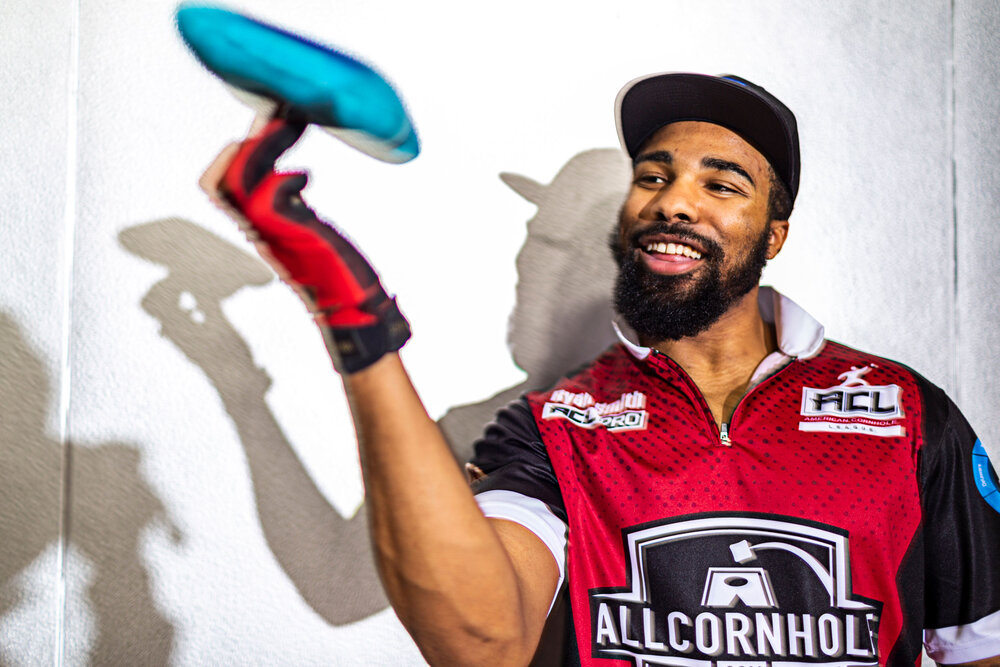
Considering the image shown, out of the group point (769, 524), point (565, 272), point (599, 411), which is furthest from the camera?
point (565, 272)

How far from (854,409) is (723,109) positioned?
49 cm

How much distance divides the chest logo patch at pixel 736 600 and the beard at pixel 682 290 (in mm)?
302

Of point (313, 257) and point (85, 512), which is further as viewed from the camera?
point (85, 512)

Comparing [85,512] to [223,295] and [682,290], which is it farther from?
[682,290]

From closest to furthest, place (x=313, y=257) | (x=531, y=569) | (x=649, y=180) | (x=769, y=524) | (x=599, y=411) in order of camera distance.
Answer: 1. (x=313, y=257)
2. (x=531, y=569)
3. (x=769, y=524)
4. (x=599, y=411)
5. (x=649, y=180)

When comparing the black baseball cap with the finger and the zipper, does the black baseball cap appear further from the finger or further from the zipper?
the finger

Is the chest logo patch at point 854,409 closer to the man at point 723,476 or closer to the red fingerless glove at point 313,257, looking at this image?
the man at point 723,476

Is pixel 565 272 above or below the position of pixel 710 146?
below

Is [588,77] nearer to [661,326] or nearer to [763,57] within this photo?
[763,57]

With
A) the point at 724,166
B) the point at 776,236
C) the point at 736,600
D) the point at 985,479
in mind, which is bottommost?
the point at 736,600

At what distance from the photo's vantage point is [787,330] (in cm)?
109

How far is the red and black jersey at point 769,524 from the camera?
0.90 m

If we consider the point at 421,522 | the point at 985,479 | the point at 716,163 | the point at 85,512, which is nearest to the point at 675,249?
the point at 716,163

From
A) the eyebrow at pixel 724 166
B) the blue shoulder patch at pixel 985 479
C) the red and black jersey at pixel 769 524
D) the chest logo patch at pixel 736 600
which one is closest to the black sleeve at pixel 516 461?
the red and black jersey at pixel 769 524
